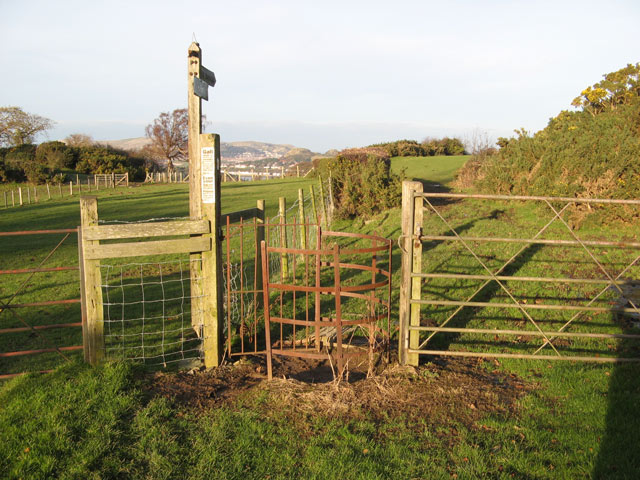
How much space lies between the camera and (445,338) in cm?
666

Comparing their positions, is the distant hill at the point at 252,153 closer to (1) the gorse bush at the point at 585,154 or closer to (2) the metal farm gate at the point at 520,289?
(1) the gorse bush at the point at 585,154

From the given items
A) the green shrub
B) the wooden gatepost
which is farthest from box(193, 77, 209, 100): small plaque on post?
the green shrub

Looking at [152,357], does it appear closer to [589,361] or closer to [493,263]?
[589,361]

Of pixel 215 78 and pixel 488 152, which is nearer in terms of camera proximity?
pixel 215 78

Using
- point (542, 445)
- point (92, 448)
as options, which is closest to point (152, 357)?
point (92, 448)

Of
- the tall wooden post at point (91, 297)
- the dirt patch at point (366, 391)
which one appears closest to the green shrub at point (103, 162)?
the tall wooden post at point (91, 297)

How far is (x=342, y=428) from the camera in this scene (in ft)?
13.6

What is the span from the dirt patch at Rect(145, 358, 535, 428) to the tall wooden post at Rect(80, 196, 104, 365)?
761mm

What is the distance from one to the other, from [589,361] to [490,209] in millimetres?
10613

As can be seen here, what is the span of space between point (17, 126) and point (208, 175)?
53.6 m

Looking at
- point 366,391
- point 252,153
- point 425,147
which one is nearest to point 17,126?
point 425,147

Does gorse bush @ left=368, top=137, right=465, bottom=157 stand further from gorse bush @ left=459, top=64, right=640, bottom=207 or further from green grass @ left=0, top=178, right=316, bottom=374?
gorse bush @ left=459, top=64, right=640, bottom=207

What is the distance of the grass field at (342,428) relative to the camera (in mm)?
3619

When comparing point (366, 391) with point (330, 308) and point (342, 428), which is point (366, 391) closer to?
point (342, 428)
